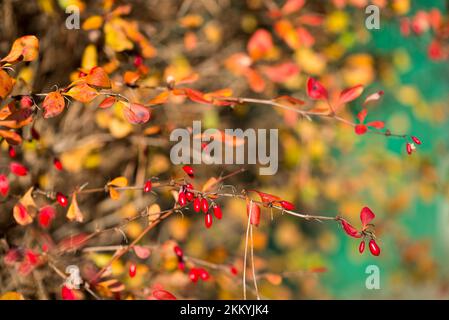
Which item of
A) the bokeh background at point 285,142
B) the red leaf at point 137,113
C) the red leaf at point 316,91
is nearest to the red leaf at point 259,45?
the bokeh background at point 285,142

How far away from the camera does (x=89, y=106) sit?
1700 millimetres

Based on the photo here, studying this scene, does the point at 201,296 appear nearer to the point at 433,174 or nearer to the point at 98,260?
the point at 98,260

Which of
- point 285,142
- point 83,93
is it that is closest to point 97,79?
point 83,93

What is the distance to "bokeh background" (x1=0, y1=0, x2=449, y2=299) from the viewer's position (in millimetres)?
1562

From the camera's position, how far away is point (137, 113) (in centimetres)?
100

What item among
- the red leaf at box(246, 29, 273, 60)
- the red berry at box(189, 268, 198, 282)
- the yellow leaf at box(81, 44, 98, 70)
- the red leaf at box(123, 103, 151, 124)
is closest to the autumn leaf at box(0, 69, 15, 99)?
the red leaf at box(123, 103, 151, 124)

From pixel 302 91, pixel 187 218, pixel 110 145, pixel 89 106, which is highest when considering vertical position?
pixel 302 91

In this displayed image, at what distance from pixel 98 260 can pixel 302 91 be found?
1.38m

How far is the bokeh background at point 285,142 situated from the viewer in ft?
5.13

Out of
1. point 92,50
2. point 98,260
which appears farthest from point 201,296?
point 92,50

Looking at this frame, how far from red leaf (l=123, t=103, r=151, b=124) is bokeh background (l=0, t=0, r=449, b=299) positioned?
0.26 m

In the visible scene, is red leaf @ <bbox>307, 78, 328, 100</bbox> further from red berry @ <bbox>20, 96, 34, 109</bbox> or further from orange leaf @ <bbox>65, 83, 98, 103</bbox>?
red berry @ <bbox>20, 96, 34, 109</bbox>

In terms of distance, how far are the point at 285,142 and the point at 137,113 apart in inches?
54.1
